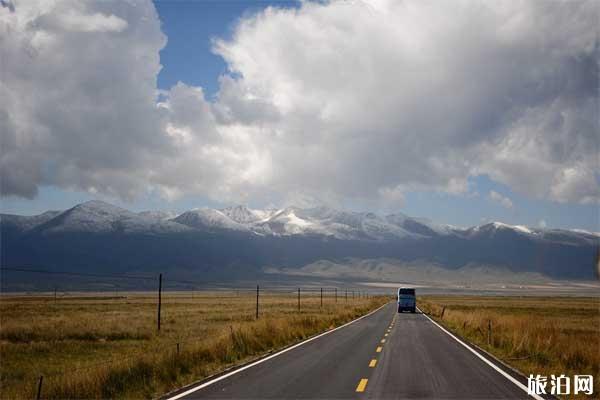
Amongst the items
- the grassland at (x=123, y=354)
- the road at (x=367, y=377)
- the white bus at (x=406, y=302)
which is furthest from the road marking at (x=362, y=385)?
the white bus at (x=406, y=302)

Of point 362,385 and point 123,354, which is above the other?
point 362,385

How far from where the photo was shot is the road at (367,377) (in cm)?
1209

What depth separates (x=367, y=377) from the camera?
14273 millimetres

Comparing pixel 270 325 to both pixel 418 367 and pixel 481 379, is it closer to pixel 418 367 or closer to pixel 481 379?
pixel 418 367

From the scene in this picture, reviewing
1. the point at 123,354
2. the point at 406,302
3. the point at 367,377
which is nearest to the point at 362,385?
the point at 367,377

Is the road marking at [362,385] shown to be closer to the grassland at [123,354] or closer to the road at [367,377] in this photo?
the road at [367,377]

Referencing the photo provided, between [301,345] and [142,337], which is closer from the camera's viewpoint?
[301,345]

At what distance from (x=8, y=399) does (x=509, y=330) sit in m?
21.6

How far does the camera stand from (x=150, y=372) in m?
14.2

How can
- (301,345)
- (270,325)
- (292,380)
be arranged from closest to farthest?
(292,380) < (301,345) < (270,325)

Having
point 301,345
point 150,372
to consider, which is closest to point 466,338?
point 301,345

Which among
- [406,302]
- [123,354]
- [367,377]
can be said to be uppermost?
[367,377]

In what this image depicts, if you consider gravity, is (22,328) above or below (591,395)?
below

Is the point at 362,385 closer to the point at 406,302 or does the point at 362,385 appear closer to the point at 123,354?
the point at 123,354
